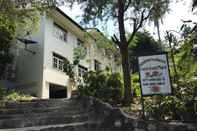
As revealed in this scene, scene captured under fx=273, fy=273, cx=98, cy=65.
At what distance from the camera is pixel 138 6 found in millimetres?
12086

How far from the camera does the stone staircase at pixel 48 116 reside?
7.47 meters

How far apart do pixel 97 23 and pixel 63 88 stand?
1037 cm

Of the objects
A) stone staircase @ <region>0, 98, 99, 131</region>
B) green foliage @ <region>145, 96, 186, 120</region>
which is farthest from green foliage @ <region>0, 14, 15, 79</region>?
green foliage @ <region>145, 96, 186, 120</region>

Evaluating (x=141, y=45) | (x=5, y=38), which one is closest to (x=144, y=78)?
(x=5, y=38)

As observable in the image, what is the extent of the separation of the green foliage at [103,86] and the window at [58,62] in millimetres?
7867

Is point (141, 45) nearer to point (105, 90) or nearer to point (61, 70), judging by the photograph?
point (61, 70)

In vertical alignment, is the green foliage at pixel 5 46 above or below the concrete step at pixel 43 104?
above

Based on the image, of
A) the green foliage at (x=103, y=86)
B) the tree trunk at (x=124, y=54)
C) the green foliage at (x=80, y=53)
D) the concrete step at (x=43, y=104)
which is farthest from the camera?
the green foliage at (x=80, y=53)

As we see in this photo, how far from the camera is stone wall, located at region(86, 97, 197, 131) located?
6.34m

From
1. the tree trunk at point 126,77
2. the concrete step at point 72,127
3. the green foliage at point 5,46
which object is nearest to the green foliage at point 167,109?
the concrete step at point 72,127

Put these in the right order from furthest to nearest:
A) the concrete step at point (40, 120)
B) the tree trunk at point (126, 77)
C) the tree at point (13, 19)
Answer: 1. the tree at point (13, 19)
2. the tree trunk at point (126, 77)
3. the concrete step at point (40, 120)

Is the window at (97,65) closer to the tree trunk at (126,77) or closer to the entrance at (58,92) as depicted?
the entrance at (58,92)

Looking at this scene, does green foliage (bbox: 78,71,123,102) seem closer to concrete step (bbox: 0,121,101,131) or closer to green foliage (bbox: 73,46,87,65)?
concrete step (bbox: 0,121,101,131)

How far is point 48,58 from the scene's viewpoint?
62.2ft
